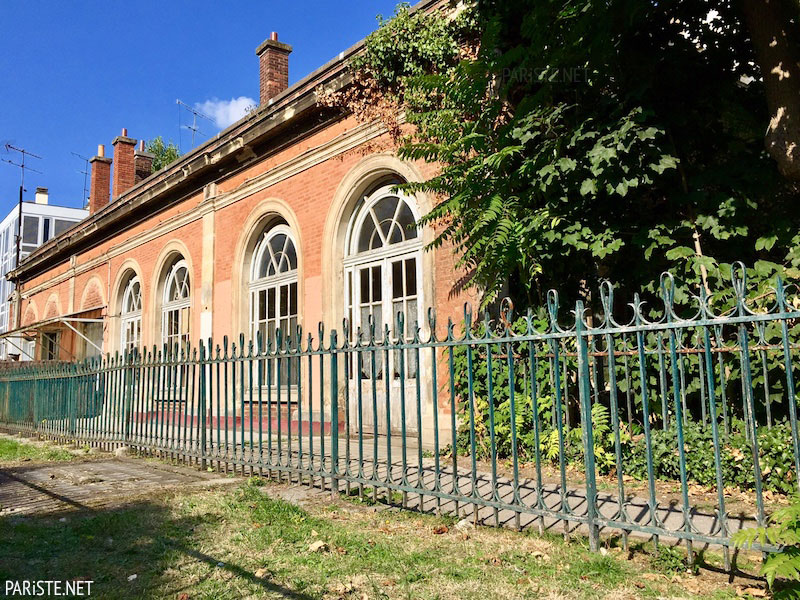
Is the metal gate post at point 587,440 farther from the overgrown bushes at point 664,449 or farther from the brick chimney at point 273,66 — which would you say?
the brick chimney at point 273,66

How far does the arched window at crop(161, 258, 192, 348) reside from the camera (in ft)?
46.0

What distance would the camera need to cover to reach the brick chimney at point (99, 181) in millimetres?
21719

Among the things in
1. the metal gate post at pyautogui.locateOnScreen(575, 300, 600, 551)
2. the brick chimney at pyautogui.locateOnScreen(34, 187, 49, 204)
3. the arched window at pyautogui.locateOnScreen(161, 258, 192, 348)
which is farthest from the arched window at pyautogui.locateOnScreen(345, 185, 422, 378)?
the brick chimney at pyautogui.locateOnScreen(34, 187, 49, 204)

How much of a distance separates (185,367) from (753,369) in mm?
5761

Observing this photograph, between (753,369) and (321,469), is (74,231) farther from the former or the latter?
(753,369)

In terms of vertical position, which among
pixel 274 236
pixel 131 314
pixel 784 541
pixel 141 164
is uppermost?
pixel 141 164

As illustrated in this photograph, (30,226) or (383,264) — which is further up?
(30,226)

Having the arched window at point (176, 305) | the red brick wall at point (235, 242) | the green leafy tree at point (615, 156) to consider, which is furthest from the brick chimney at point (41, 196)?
the green leafy tree at point (615, 156)

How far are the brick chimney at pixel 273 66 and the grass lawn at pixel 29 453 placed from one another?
8.03m

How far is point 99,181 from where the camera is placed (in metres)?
21.9

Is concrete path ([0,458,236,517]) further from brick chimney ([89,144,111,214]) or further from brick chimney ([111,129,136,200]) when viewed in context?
brick chimney ([89,144,111,214])

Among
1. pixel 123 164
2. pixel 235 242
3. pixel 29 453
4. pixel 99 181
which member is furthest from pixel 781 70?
pixel 99 181

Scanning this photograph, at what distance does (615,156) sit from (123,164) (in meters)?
17.8

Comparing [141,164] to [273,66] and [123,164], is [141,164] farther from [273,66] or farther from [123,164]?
[273,66]
